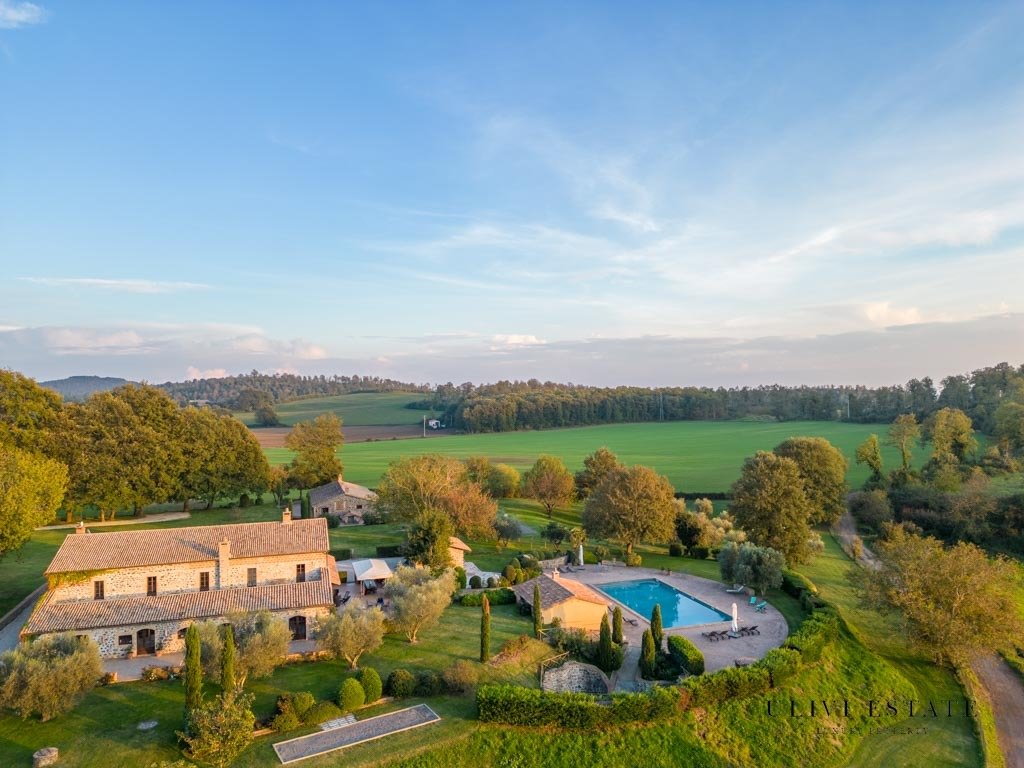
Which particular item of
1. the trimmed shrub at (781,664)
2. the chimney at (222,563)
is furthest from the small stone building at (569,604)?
the chimney at (222,563)

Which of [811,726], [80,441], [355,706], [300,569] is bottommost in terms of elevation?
[811,726]

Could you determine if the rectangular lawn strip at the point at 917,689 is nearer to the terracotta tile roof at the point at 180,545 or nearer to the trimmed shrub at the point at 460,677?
the trimmed shrub at the point at 460,677

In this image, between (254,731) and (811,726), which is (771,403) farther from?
(254,731)

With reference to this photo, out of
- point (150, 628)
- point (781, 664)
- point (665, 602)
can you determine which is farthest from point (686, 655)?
point (150, 628)

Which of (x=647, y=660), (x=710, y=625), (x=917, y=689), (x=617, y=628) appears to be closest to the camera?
(x=647, y=660)

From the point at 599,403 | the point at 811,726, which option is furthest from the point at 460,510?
the point at 599,403

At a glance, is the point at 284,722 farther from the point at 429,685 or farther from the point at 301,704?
the point at 429,685

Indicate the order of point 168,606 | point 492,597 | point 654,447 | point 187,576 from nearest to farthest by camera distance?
point 168,606 → point 187,576 → point 492,597 → point 654,447
